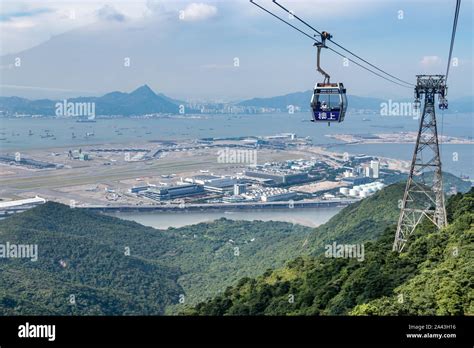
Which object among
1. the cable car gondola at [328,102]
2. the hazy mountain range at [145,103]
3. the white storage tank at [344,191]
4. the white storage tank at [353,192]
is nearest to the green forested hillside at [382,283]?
the cable car gondola at [328,102]

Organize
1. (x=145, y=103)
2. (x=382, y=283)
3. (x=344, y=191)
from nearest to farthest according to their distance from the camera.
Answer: (x=382, y=283) → (x=344, y=191) → (x=145, y=103)

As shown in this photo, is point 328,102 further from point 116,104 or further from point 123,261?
point 116,104

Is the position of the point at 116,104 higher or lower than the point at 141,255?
higher

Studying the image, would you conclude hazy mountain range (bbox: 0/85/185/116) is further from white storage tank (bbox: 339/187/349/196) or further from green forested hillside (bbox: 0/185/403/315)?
green forested hillside (bbox: 0/185/403/315)

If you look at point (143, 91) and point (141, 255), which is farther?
point (143, 91)

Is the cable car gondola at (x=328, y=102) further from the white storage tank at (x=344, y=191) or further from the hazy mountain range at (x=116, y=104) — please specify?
the hazy mountain range at (x=116, y=104)

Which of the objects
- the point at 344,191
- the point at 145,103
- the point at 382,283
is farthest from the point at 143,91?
the point at 382,283
